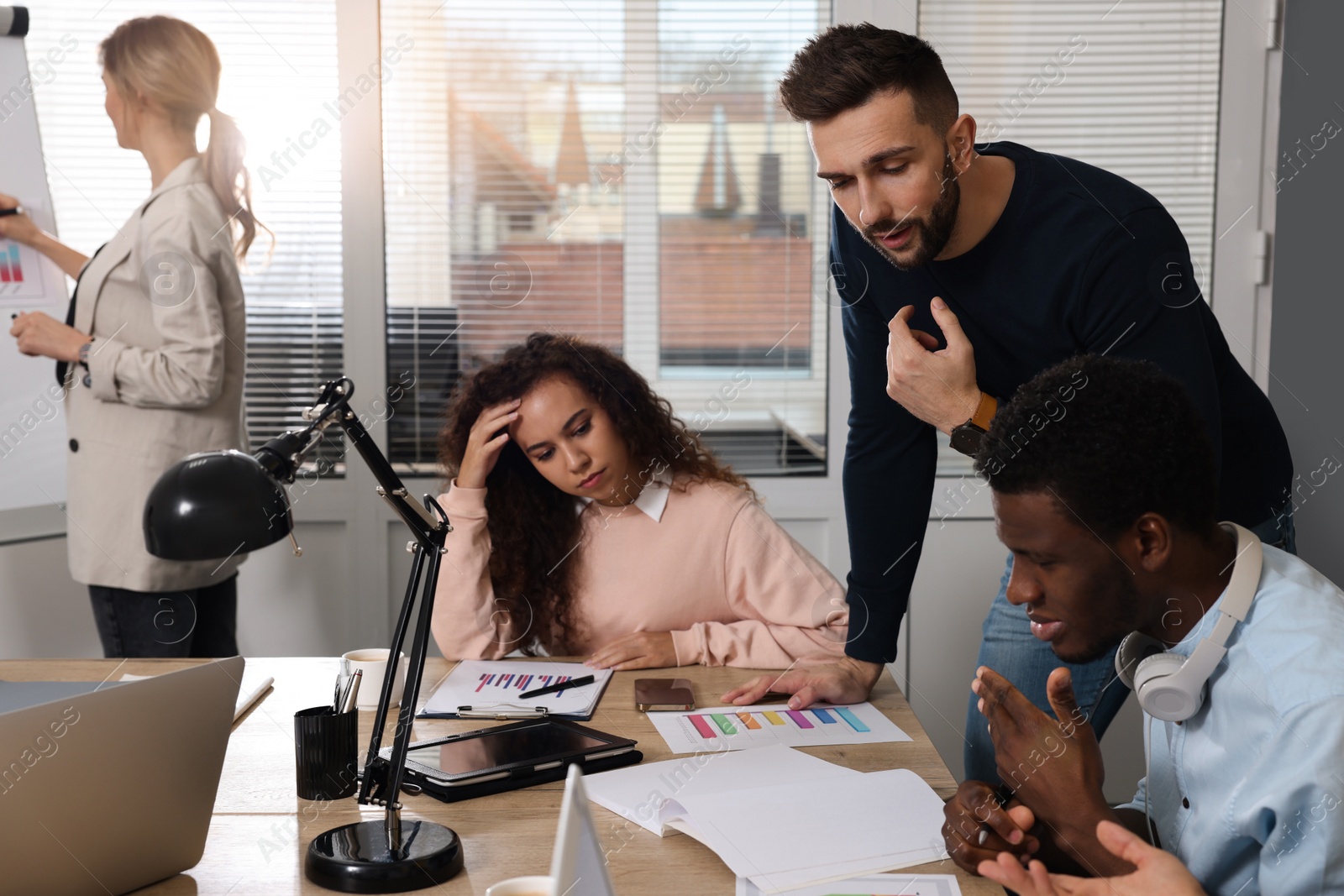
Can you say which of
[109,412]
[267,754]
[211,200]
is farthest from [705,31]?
[267,754]

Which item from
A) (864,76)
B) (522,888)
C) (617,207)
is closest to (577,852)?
A: (522,888)

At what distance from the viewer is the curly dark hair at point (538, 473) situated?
2.01 m

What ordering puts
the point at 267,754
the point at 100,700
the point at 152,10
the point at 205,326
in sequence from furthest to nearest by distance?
1. the point at 152,10
2. the point at 205,326
3. the point at 267,754
4. the point at 100,700

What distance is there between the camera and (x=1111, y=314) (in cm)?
145

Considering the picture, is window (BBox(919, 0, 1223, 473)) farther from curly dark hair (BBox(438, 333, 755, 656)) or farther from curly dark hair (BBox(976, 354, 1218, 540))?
curly dark hair (BBox(976, 354, 1218, 540))

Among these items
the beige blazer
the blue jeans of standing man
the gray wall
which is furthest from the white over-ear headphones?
the beige blazer

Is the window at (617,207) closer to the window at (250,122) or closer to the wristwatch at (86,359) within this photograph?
the window at (250,122)

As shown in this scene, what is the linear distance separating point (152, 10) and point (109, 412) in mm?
1194

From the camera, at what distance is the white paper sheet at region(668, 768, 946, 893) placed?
100 centimetres

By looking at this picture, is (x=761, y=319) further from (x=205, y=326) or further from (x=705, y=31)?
(x=205, y=326)

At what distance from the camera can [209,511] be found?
89 centimetres

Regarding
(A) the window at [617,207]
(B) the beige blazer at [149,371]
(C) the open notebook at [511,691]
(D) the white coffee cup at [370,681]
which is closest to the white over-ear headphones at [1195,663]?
(C) the open notebook at [511,691]

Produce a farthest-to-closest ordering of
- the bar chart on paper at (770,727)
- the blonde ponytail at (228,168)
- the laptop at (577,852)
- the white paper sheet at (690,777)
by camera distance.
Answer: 1. the blonde ponytail at (228,168)
2. the bar chart on paper at (770,727)
3. the white paper sheet at (690,777)
4. the laptop at (577,852)

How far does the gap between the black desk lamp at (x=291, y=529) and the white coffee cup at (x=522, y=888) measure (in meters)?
0.11
